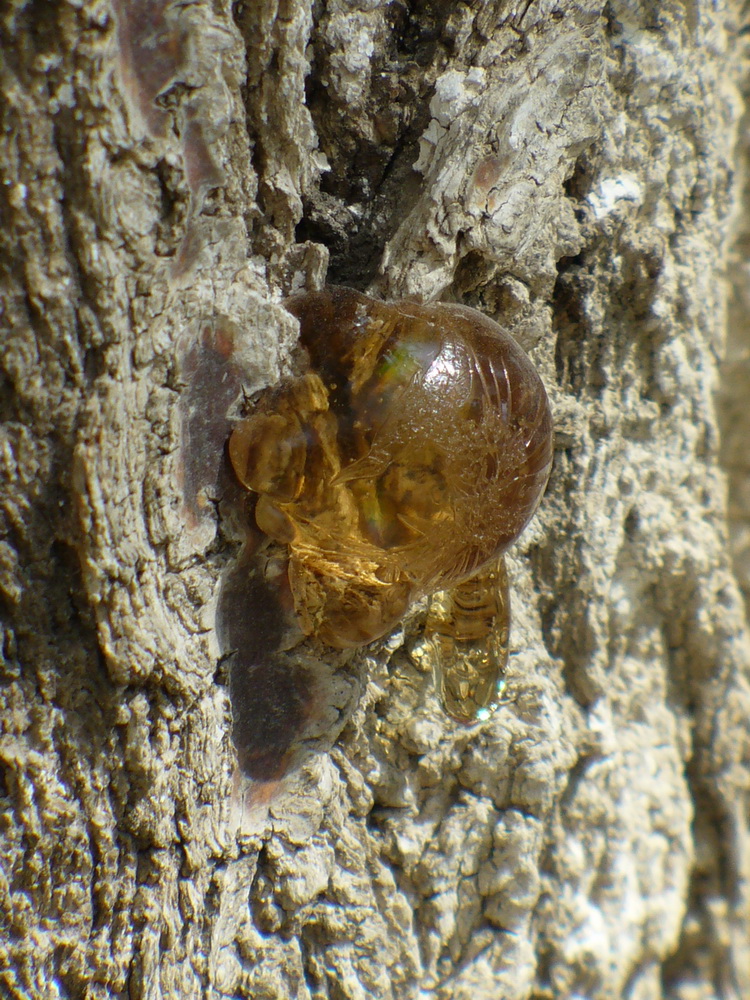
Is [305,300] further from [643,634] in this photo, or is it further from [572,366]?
[643,634]

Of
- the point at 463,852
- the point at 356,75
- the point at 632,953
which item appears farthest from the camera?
the point at 632,953

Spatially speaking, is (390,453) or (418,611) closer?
(390,453)

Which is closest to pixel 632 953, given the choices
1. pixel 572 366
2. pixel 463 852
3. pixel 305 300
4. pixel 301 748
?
pixel 463 852

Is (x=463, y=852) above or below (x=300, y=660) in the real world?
below
